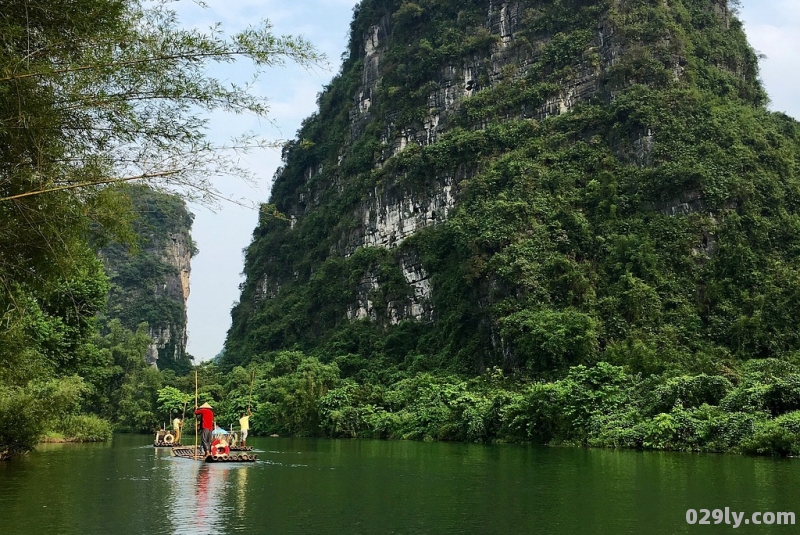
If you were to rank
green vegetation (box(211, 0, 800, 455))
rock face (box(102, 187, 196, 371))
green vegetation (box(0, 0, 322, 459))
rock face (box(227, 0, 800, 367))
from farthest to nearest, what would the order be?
rock face (box(102, 187, 196, 371)) < rock face (box(227, 0, 800, 367)) < green vegetation (box(211, 0, 800, 455)) < green vegetation (box(0, 0, 322, 459))

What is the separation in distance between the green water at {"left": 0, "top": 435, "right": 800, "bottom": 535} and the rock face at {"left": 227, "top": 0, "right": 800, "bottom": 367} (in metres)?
21.0

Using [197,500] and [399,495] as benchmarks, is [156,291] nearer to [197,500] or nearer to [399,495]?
[197,500]

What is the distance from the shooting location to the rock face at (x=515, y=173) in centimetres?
4159

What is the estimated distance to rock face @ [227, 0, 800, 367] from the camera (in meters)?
41.6

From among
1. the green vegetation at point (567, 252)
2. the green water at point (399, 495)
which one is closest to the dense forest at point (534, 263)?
the green vegetation at point (567, 252)

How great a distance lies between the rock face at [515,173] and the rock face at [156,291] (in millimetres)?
24498

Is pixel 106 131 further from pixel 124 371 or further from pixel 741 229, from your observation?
pixel 124 371

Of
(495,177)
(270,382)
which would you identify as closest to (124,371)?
(270,382)

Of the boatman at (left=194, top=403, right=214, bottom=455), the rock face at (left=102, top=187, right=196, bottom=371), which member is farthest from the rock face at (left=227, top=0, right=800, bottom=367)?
the rock face at (left=102, top=187, right=196, bottom=371)

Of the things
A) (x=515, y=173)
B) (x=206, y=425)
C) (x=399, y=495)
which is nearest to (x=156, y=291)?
(x=515, y=173)

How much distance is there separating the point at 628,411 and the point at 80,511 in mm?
18375

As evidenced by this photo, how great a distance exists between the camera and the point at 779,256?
39.7 meters

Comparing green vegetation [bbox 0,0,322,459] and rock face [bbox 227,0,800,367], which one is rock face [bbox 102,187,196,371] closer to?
rock face [bbox 227,0,800,367]

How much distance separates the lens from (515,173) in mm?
48438
